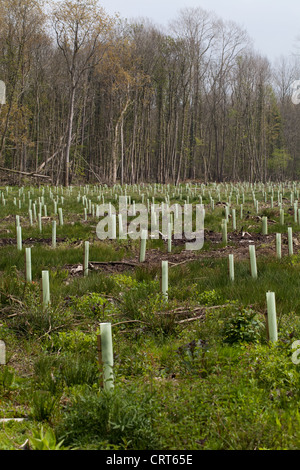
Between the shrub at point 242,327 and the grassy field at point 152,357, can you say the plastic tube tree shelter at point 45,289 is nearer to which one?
the grassy field at point 152,357

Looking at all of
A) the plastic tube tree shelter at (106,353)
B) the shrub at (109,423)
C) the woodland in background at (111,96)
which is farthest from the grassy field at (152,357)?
the woodland in background at (111,96)

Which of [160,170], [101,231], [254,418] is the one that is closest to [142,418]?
[254,418]

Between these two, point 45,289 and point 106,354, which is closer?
point 106,354

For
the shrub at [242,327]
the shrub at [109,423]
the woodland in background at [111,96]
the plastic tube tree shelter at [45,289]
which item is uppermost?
the woodland in background at [111,96]

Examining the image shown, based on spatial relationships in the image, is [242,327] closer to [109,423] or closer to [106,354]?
[106,354]

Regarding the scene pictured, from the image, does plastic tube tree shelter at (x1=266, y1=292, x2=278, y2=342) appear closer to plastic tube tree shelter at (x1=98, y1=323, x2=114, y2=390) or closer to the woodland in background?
plastic tube tree shelter at (x1=98, y1=323, x2=114, y2=390)

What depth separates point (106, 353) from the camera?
10.7 feet

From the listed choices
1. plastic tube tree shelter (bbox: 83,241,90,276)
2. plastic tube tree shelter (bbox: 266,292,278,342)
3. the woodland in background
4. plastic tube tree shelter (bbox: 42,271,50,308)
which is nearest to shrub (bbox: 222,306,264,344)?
plastic tube tree shelter (bbox: 266,292,278,342)

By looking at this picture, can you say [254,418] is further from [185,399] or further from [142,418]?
[142,418]

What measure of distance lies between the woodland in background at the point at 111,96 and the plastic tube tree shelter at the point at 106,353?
67.4 ft

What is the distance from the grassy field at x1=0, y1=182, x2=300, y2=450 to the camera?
2.73m

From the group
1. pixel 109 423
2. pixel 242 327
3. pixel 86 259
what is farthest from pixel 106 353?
pixel 86 259

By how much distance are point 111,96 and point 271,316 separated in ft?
118

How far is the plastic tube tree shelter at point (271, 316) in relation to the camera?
388 cm
